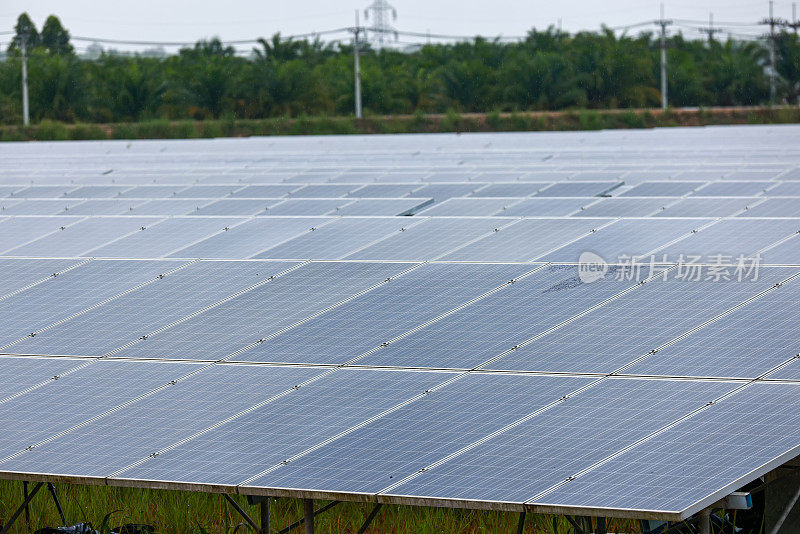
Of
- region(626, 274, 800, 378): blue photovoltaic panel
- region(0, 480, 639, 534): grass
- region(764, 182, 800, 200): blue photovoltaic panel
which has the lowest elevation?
region(0, 480, 639, 534): grass

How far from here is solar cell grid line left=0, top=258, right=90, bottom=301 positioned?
16.8m

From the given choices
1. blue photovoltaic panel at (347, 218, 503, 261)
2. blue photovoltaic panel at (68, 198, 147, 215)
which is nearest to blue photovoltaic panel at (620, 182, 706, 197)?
blue photovoltaic panel at (347, 218, 503, 261)

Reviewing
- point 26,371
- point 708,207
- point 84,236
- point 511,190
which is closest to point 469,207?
point 511,190

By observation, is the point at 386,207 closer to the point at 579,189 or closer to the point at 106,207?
the point at 579,189

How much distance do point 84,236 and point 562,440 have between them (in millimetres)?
11447

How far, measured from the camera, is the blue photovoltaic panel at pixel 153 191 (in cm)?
2700

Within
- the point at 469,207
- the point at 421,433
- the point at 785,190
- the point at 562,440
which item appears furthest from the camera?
the point at 785,190

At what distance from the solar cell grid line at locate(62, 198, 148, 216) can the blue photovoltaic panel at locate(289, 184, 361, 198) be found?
3347 mm

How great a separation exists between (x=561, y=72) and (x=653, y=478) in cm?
8828

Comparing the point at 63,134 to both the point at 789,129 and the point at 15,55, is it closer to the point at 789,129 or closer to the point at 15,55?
the point at 15,55

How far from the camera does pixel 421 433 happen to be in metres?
11.2

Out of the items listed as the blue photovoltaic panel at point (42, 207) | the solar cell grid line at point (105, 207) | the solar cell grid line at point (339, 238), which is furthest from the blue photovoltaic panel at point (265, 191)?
the solar cell grid line at point (339, 238)

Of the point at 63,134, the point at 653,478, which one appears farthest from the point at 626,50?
the point at 653,478

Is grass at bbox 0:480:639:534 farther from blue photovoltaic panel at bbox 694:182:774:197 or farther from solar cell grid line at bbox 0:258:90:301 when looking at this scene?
blue photovoltaic panel at bbox 694:182:774:197
